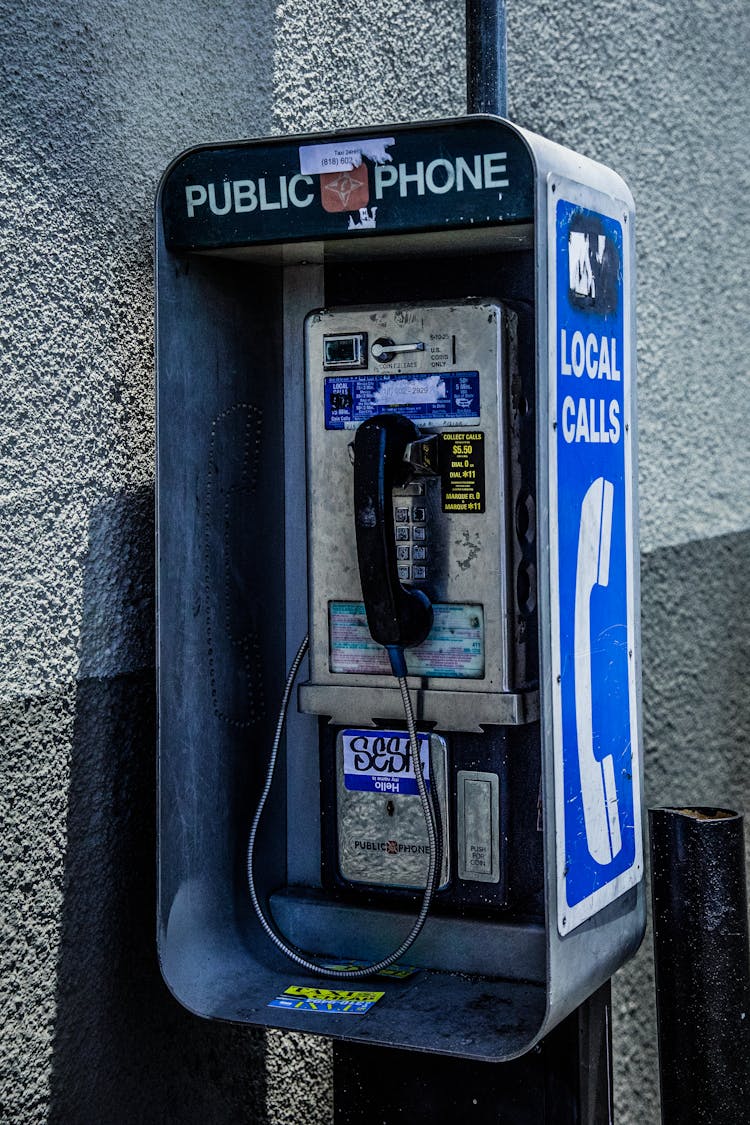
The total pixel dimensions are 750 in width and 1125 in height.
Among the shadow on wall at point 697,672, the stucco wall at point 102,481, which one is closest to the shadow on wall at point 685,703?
the shadow on wall at point 697,672

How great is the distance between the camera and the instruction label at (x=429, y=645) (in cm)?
197

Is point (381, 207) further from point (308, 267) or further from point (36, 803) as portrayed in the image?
point (36, 803)

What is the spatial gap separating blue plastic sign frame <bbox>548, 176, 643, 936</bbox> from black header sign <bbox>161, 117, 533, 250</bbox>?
0.27ft

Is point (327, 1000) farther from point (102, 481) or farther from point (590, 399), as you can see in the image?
point (590, 399)

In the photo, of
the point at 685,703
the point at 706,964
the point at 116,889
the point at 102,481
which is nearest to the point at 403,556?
the point at 102,481

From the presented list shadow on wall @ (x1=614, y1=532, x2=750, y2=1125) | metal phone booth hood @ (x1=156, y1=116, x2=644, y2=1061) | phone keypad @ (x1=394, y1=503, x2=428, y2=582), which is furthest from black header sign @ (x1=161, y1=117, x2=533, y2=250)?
shadow on wall @ (x1=614, y1=532, x2=750, y2=1125)

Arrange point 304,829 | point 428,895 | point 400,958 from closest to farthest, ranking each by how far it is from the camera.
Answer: point 428,895, point 400,958, point 304,829

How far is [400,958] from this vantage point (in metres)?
2.12

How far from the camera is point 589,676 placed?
1.95 m

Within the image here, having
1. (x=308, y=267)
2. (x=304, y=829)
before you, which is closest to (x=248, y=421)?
(x=308, y=267)

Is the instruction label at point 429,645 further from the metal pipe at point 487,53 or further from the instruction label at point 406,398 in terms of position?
the metal pipe at point 487,53

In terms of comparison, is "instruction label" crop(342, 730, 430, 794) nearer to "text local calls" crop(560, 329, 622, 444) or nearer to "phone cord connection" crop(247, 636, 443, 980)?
"phone cord connection" crop(247, 636, 443, 980)

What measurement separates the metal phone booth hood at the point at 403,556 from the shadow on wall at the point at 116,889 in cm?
7

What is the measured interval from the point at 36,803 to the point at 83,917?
0.19 meters
